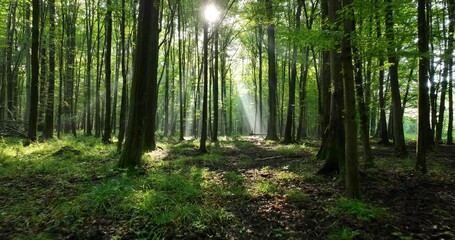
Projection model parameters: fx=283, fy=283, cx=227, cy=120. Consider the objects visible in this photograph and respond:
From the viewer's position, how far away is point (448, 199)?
17.7 ft

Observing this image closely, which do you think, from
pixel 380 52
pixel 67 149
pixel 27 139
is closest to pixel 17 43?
pixel 27 139

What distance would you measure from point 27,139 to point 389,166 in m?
13.7

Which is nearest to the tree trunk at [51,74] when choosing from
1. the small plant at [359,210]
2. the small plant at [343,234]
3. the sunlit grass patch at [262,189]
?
the sunlit grass patch at [262,189]

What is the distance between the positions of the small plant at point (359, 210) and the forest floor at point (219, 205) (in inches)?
0.7

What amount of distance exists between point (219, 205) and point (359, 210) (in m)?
2.39

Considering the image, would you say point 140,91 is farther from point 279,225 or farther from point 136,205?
point 279,225

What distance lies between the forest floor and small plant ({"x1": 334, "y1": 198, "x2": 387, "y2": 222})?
0.02 metres

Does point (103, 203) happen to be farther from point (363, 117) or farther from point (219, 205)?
point (363, 117)

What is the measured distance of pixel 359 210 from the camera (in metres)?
4.54

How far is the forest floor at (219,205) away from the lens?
4148 mm

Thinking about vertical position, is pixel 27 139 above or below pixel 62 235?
above

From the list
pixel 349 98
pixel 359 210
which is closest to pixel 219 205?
pixel 359 210

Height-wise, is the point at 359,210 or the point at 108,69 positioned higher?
the point at 108,69

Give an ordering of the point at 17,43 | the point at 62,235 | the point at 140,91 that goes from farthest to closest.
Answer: the point at 17,43
the point at 140,91
the point at 62,235
